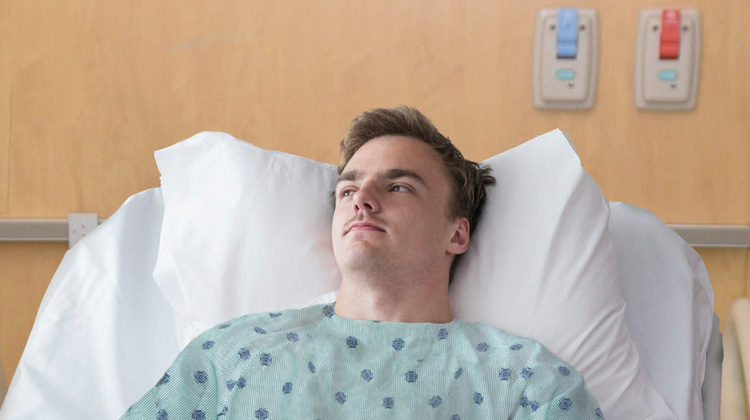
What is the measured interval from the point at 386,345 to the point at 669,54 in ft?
3.65

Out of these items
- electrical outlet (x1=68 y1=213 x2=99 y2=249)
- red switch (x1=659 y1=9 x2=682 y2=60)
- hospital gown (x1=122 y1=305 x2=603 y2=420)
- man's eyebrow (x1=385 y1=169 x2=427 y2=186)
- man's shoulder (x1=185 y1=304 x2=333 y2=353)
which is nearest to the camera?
hospital gown (x1=122 y1=305 x2=603 y2=420)

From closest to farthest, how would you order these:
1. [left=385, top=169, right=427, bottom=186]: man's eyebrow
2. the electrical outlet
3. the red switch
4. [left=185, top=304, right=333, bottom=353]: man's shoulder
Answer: [left=185, top=304, right=333, bottom=353]: man's shoulder < [left=385, top=169, right=427, bottom=186]: man's eyebrow < the red switch < the electrical outlet

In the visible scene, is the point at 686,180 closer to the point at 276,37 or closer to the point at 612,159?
the point at 612,159

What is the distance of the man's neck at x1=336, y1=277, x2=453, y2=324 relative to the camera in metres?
1.62

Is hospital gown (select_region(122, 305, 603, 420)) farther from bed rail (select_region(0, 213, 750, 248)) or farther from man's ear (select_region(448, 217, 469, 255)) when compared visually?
bed rail (select_region(0, 213, 750, 248))

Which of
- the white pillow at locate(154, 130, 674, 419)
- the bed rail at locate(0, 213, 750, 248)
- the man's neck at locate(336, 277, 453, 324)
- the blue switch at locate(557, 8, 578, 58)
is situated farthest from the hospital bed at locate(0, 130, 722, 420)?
the blue switch at locate(557, 8, 578, 58)

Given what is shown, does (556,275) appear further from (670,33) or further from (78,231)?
(78,231)

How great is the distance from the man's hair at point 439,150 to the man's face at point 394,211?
0.02m

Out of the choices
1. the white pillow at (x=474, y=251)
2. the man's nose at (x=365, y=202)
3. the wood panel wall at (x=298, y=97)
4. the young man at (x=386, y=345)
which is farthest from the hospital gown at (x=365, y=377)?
the wood panel wall at (x=298, y=97)

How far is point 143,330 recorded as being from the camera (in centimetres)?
183

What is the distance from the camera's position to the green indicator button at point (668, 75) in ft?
7.06

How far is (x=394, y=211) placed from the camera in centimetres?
164

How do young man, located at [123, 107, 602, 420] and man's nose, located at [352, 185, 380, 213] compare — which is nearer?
young man, located at [123, 107, 602, 420]

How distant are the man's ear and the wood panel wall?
1.78 ft
